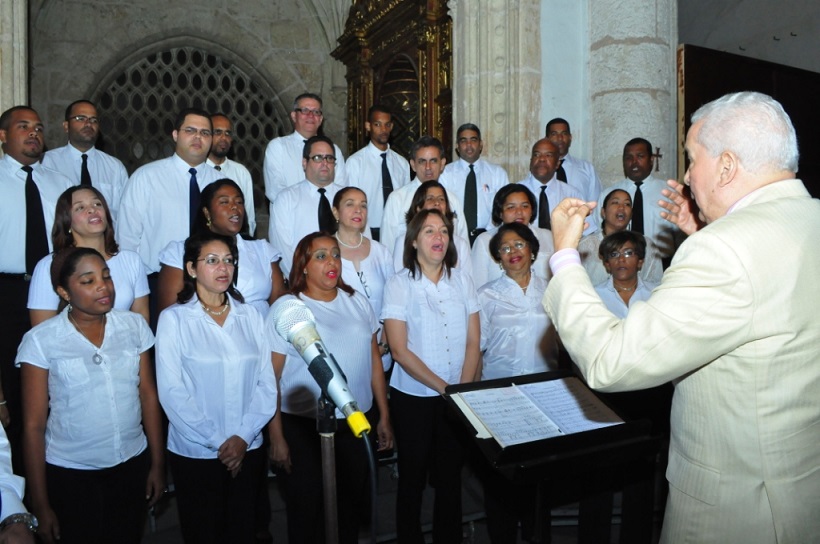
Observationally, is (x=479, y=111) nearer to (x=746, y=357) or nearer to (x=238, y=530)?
(x=238, y=530)

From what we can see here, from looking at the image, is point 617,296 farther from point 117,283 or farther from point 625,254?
point 117,283

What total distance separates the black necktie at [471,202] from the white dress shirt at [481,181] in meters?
0.03

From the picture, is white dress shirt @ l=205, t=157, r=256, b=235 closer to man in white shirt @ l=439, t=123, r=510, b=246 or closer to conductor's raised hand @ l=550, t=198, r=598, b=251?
man in white shirt @ l=439, t=123, r=510, b=246

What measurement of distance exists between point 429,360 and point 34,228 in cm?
251

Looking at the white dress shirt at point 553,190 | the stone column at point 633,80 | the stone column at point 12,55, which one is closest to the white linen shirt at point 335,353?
the white dress shirt at point 553,190

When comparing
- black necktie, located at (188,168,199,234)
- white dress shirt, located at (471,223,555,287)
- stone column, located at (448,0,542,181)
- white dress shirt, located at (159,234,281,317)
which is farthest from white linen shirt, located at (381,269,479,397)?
stone column, located at (448,0,542,181)

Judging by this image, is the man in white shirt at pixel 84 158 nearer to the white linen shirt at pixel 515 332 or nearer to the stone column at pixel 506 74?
the white linen shirt at pixel 515 332

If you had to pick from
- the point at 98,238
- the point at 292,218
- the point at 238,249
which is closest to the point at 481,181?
the point at 292,218

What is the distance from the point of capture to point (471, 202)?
19.2 feet

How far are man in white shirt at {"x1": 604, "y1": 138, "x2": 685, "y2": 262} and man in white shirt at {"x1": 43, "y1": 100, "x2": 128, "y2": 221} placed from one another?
3.81m

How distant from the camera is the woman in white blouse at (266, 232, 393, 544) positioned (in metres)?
3.35

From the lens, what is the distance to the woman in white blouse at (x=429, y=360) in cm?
365

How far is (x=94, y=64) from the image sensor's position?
9.79 m

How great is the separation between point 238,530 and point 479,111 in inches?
177
